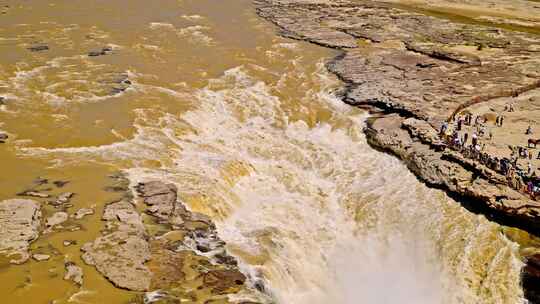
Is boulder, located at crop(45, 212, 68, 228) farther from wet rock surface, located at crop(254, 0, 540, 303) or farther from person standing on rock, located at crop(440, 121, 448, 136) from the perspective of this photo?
person standing on rock, located at crop(440, 121, 448, 136)

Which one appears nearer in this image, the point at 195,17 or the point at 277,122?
the point at 277,122

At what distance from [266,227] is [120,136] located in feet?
21.7

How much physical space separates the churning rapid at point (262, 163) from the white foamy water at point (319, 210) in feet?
0.15

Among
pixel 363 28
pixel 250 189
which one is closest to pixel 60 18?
pixel 363 28

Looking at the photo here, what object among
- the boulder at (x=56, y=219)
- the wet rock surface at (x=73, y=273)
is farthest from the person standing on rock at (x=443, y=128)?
the wet rock surface at (x=73, y=273)

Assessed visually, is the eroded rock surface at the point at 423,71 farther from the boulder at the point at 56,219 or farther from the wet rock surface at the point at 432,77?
the boulder at the point at 56,219

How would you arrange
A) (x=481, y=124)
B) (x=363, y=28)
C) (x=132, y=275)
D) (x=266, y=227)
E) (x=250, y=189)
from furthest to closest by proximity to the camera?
(x=363, y=28) → (x=481, y=124) → (x=250, y=189) → (x=266, y=227) → (x=132, y=275)

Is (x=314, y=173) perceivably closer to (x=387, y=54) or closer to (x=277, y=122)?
(x=277, y=122)

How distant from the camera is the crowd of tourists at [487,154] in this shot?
1616cm

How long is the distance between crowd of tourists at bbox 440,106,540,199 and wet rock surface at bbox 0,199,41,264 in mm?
13495

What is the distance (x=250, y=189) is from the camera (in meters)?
17.3

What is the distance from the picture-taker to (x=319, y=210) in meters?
16.9

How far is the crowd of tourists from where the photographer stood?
1616 centimetres

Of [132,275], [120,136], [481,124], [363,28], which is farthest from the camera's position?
[363,28]
